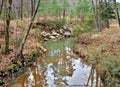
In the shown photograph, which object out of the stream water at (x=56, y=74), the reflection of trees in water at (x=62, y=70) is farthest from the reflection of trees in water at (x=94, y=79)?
the reflection of trees in water at (x=62, y=70)

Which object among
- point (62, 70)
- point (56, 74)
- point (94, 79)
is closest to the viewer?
point (94, 79)

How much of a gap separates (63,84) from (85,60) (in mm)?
5390

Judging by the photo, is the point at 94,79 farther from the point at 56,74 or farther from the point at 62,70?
the point at 62,70

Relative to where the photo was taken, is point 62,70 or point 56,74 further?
point 62,70

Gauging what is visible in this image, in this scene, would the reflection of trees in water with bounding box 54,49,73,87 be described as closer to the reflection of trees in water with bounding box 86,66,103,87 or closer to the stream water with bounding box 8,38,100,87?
the stream water with bounding box 8,38,100,87

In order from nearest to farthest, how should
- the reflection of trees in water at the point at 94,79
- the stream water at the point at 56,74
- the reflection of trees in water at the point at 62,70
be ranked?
1. the reflection of trees in water at the point at 94,79
2. the stream water at the point at 56,74
3. the reflection of trees in water at the point at 62,70

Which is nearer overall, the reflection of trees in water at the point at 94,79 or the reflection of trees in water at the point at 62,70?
the reflection of trees in water at the point at 94,79

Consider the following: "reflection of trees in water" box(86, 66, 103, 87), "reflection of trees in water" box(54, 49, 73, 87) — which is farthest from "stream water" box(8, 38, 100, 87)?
"reflection of trees in water" box(86, 66, 103, 87)

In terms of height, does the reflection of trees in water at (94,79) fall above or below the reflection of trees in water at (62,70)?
above

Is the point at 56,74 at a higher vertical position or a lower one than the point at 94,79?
lower

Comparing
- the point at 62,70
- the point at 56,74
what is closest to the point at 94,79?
the point at 56,74

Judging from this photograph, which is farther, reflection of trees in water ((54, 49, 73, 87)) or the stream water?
reflection of trees in water ((54, 49, 73, 87))

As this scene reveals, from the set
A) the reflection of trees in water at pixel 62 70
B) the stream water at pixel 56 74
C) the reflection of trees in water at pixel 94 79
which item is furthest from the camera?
the reflection of trees in water at pixel 62 70

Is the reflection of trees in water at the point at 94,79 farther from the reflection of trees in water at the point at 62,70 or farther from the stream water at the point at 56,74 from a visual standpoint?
the reflection of trees in water at the point at 62,70
